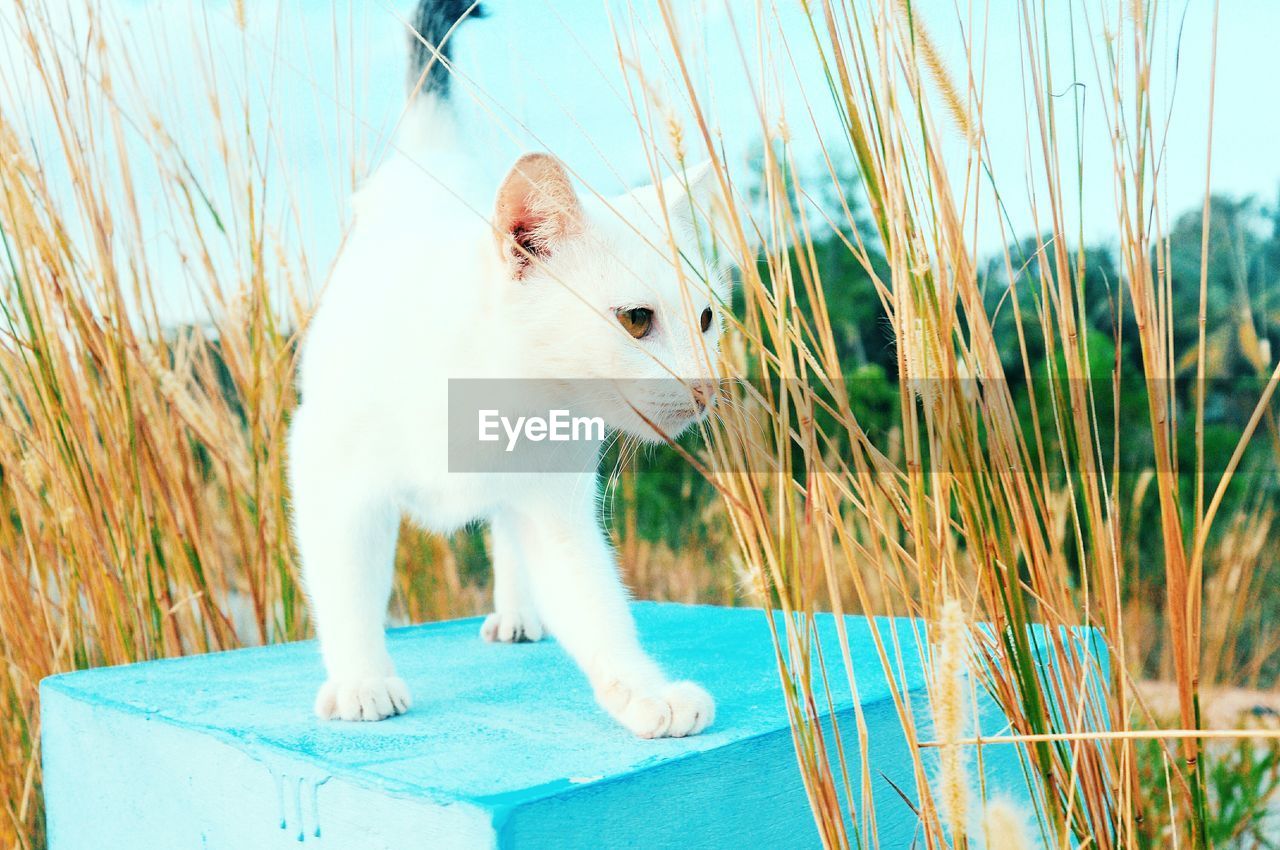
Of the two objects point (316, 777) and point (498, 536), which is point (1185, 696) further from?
point (498, 536)

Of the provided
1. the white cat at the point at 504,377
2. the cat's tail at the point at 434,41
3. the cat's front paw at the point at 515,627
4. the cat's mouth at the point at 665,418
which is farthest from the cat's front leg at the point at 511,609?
the cat's tail at the point at 434,41

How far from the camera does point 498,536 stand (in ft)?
5.44

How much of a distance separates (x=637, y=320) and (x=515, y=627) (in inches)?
30.5

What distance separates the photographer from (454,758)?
1052 mm

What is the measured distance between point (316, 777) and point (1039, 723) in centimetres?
67

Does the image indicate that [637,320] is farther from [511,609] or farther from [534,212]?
[511,609]

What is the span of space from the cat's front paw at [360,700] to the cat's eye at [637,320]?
51cm

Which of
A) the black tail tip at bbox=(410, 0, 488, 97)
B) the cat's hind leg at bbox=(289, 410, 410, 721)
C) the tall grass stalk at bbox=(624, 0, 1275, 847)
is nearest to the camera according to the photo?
the tall grass stalk at bbox=(624, 0, 1275, 847)

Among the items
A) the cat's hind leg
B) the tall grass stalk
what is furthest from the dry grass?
the cat's hind leg

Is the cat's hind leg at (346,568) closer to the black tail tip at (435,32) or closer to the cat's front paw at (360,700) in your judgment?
the cat's front paw at (360,700)

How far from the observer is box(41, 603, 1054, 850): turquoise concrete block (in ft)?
3.15

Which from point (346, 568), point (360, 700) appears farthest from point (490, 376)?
point (360, 700)

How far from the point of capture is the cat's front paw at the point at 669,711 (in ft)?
3.61

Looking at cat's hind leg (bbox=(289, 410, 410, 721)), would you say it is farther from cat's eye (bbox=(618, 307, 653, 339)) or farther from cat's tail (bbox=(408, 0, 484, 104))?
cat's tail (bbox=(408, 0, 484, 104))
